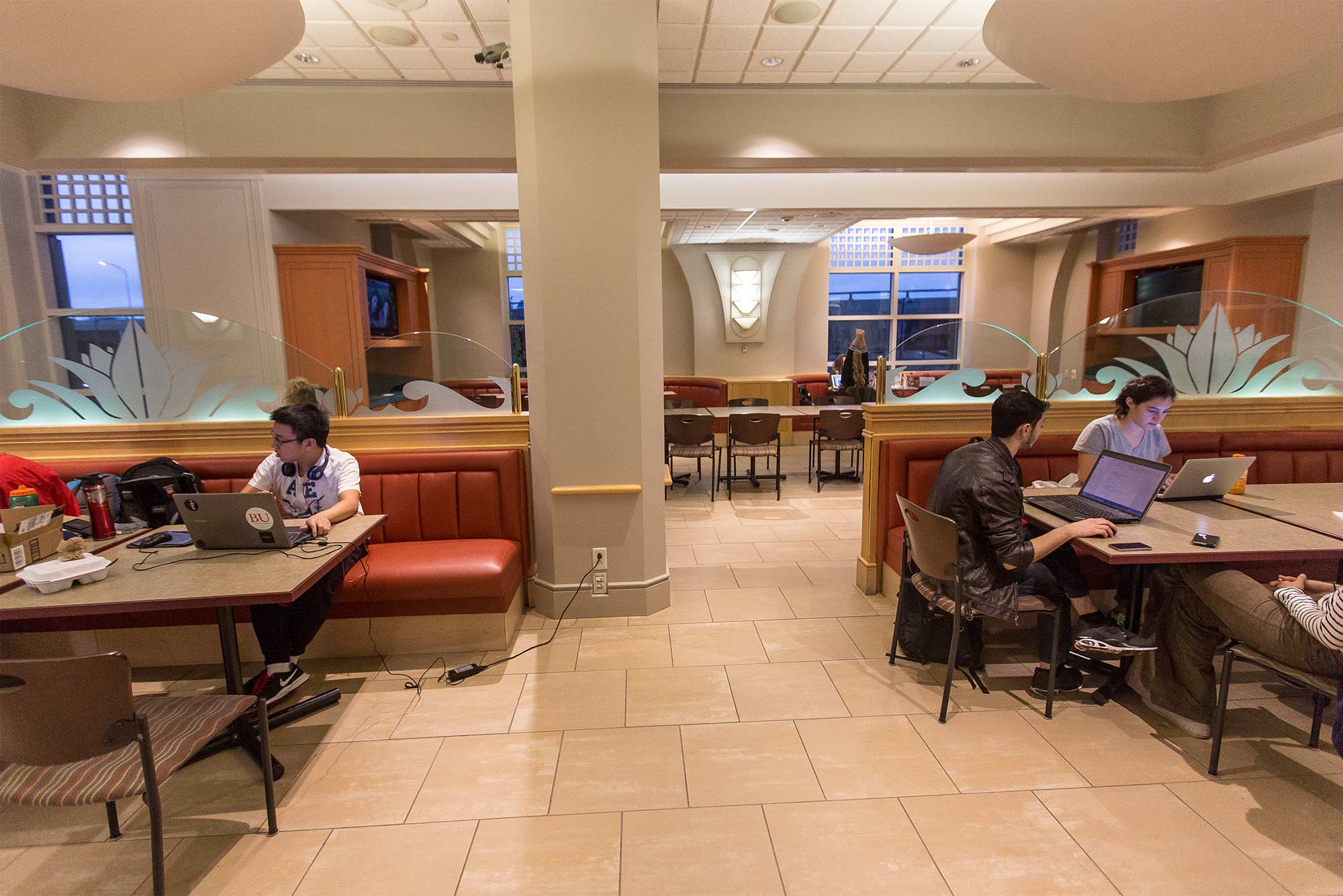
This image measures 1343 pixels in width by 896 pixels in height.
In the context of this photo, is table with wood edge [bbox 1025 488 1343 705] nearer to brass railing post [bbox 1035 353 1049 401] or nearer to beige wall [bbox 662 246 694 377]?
brass railing post [bbox 1035 353 1049 401]

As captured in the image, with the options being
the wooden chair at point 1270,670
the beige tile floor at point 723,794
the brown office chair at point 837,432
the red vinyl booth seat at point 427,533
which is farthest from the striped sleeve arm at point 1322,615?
the brown office chair at point 837,432

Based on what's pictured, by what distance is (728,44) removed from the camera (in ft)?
13.6

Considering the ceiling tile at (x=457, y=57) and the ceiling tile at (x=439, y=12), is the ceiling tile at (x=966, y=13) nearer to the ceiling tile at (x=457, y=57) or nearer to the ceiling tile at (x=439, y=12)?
the ceiling tile at (x=439, y=12)

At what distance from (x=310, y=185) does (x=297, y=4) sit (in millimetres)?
4736

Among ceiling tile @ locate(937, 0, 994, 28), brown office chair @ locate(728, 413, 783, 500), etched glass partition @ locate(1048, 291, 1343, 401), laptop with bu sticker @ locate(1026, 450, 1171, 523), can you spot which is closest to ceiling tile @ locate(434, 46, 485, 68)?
ceiling tile @ locate(937, 0, 994, 28)

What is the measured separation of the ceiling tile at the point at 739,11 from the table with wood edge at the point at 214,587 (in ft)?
11.0

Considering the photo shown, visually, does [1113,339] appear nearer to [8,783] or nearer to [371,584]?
[371,584]

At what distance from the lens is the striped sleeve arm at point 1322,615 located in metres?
1.92

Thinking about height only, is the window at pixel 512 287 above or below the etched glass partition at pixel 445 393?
above

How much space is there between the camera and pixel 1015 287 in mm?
11078

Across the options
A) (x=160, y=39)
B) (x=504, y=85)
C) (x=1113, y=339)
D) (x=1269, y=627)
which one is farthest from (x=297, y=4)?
(x=1113, y=339)

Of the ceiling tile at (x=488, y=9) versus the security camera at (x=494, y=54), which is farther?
the security camera at (x=494, y=54)

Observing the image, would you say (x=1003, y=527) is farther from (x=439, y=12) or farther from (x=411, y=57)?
(x=411, y=57)

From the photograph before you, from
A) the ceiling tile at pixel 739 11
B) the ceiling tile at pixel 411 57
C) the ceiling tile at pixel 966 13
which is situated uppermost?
the ceiling tile at pixel 411 57
